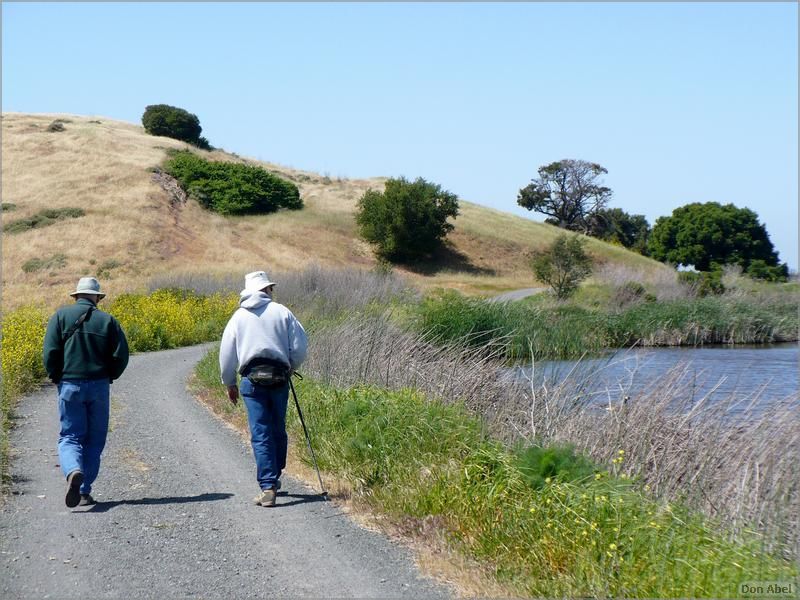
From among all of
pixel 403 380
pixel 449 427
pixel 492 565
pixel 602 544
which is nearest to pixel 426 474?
pixel 449 427

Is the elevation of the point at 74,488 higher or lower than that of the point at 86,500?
higher

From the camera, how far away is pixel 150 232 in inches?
2665

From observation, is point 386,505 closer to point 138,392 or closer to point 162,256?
point 138,392

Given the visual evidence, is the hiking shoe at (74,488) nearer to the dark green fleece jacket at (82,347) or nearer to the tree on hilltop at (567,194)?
the dark green fleece jacket at (82,347)

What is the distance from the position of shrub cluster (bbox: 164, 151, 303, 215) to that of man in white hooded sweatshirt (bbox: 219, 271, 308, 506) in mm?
71349

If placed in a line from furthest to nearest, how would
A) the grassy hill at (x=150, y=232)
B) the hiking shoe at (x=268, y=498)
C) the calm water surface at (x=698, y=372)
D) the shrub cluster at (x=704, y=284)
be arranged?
the grassy hill at (x=150, y=232) → the shrub cluster at (x=704, y=284) → the calm water surface at (x=698, y=372) → the hiking shoe at (x=268, y=498)

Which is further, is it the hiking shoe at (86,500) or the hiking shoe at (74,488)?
the hiking shoe at (86,500)

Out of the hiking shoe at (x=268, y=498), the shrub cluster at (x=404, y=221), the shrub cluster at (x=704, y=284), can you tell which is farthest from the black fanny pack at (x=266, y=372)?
the shrub cluster at (x=404, y=221)

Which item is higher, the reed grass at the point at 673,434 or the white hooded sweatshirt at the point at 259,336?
the white hooded sweatshirt at the point at 259,336

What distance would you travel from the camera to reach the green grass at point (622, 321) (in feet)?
87.0

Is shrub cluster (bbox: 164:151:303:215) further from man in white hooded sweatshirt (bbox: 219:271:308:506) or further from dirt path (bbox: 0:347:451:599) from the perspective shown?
man in white hooded sweatshirt (bbox: 219:271:308:506)

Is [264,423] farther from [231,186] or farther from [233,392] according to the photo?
[231,186]

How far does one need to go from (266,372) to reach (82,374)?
69.7 inches

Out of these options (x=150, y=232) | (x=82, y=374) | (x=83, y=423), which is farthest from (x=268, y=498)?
(x=150, y=232)
